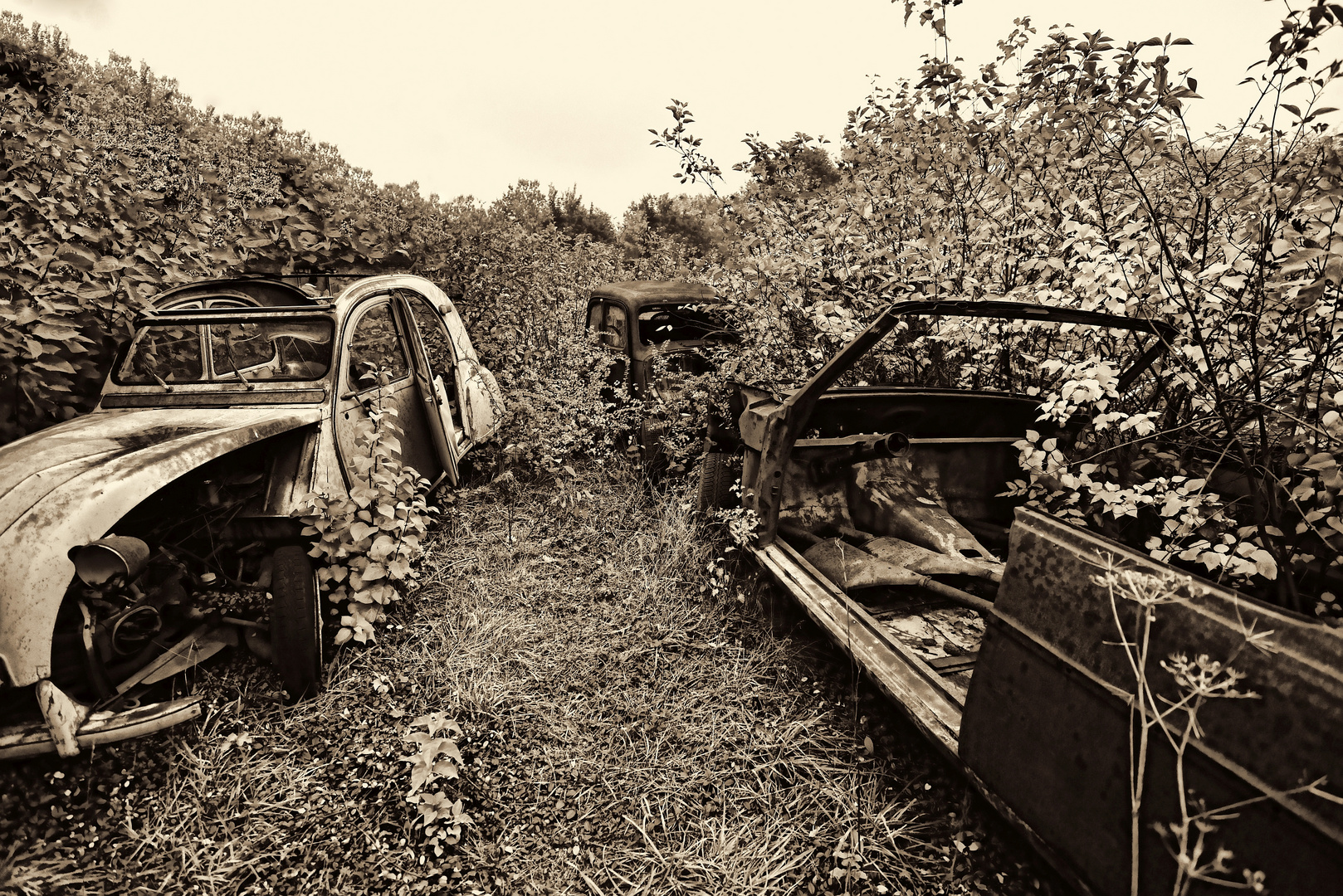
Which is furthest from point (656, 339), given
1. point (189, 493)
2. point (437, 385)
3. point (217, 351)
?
point (189, 493)

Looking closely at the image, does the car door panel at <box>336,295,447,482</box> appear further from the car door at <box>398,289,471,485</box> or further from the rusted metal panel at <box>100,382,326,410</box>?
the rusted metal panel at <box>100,382,326,410</box>

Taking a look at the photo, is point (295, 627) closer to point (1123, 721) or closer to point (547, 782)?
point (547, 782)

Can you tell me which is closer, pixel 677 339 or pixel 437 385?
pixel 437 385

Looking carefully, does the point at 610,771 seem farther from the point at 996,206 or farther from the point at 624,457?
the point at 996,206

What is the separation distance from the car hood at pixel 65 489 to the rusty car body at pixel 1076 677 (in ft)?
8.55

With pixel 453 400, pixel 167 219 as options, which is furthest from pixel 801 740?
pixel 167 219

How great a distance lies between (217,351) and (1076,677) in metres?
4.53

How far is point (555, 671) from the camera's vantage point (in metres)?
3.12

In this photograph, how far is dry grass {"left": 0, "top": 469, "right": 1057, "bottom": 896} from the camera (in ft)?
7.00

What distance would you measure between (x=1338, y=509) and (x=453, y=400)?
16.9 feet

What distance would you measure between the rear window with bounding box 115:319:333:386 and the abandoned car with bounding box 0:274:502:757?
0.5 inches

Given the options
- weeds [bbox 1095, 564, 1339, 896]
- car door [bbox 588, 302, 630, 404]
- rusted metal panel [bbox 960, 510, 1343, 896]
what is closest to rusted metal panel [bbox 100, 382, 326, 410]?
car door [bbox 588, 302, 630, 404]

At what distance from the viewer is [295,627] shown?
2785 millimetres

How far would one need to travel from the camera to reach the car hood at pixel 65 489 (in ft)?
6.83
